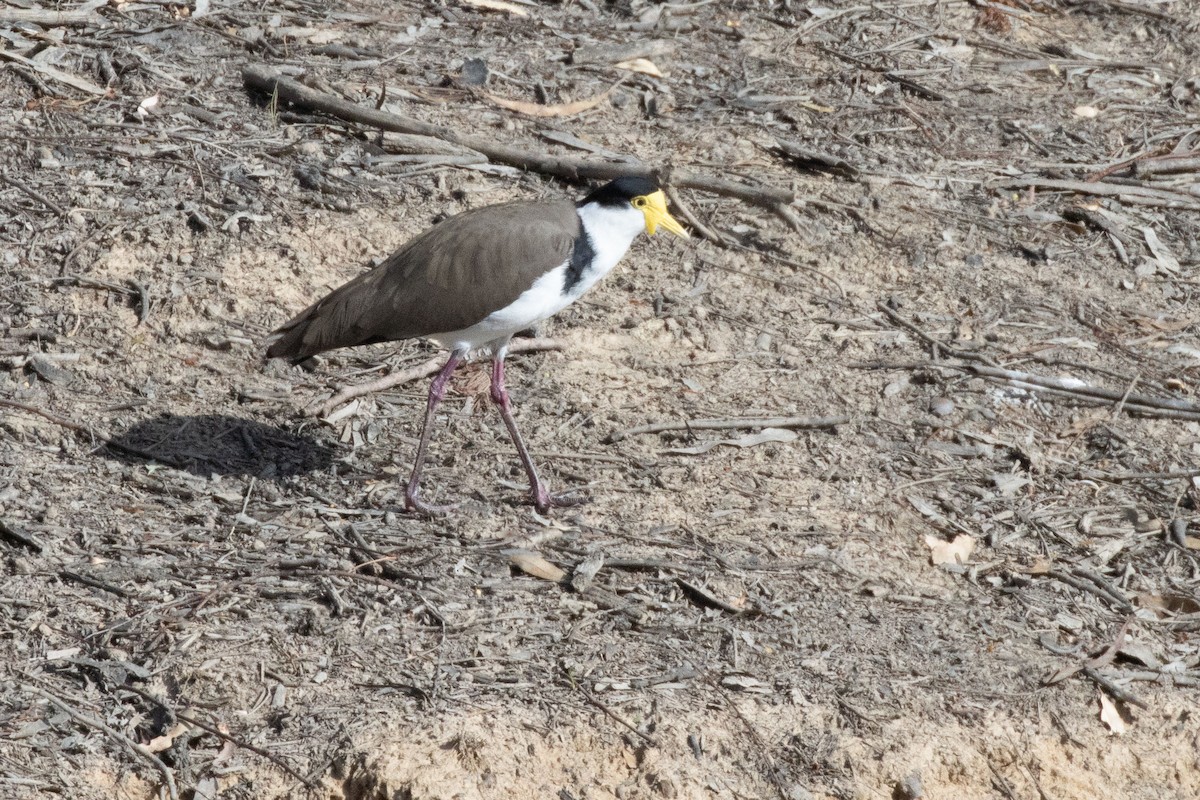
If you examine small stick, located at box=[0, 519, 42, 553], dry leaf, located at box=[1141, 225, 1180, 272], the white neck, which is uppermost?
the white neck

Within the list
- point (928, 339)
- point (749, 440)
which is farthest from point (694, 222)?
point (749, 440)

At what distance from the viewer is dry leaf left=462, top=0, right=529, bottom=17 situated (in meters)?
9.10

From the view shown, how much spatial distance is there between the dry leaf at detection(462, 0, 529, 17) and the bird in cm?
336

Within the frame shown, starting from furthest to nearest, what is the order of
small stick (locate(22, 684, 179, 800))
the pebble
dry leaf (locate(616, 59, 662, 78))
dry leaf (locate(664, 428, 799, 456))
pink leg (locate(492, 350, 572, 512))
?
dry leaf (locate(616, 59, 662, 78)), the pebble, dry leaf (locate(664, 428, 799, 456)), pink leg (locate(492, 350, 572, 512)), small stick (locate(22, 684, 179, 800))

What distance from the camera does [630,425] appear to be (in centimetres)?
668

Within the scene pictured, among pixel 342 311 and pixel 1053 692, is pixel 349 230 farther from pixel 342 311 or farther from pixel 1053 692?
pixel 1053 692

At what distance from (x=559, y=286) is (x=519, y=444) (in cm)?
74

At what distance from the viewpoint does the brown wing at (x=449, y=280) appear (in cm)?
586

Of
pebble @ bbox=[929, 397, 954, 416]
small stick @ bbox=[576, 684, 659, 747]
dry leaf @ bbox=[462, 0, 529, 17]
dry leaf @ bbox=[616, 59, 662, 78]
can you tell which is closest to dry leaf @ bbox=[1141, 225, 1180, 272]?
pebble @ bbox=[929, 397, 954, 416]

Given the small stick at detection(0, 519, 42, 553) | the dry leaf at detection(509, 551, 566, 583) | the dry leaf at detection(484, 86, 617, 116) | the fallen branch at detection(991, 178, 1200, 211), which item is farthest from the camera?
the fallen branch at detection(991, 178, 1200, 211)

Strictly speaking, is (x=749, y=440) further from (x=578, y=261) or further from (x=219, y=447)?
(x=219, y=447)

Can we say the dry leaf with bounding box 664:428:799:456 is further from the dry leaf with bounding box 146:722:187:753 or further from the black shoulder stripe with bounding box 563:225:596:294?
the dry leaf with bounding box 146:722:187:753

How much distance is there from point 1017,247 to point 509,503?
3.72 meters

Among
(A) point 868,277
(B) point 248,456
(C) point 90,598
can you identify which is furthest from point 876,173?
(C) point 90,598
